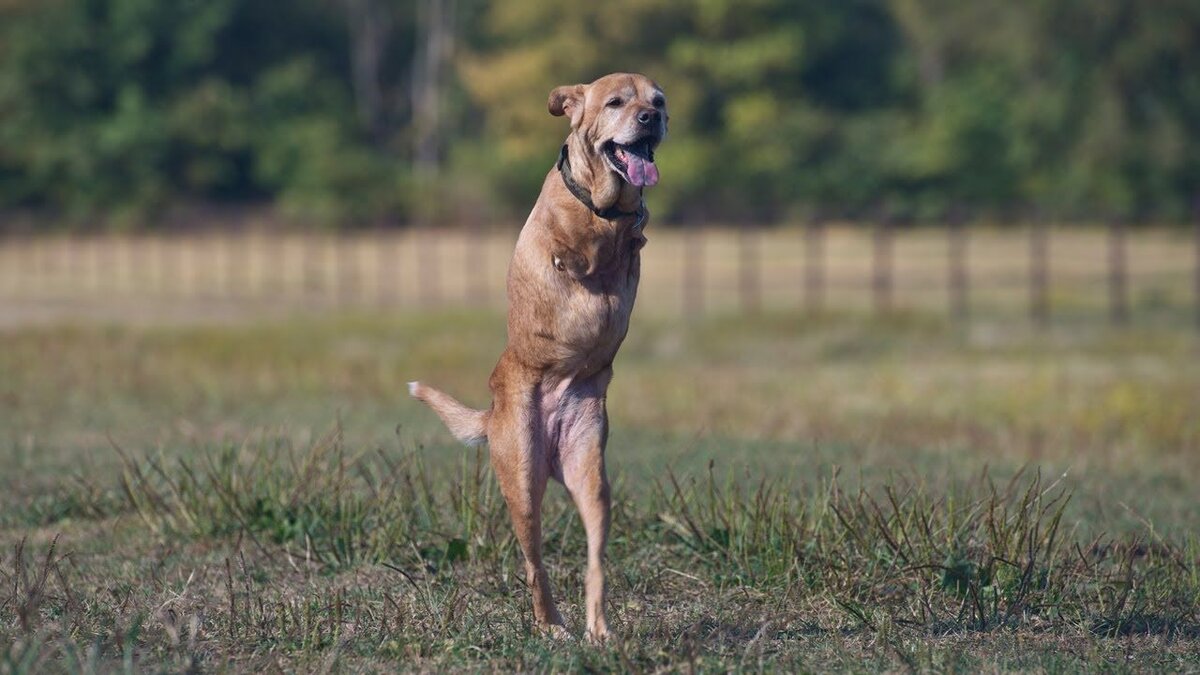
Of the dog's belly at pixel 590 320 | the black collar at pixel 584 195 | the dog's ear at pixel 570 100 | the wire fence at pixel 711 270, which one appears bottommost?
the wire fence at pixel 711 270

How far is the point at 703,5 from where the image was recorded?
2010 inches

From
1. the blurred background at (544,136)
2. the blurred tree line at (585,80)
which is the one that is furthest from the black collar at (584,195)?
the blurred tree line at (585,80)

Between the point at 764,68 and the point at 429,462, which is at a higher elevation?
the point at 764,68

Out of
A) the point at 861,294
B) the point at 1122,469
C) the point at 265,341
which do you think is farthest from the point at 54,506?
the point at 861,294

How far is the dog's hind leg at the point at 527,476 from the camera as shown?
6.78 m

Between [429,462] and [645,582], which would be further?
[429,462]

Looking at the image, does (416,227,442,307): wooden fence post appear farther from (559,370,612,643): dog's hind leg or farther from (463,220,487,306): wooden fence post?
(559,370,612,643): dog's hind leg

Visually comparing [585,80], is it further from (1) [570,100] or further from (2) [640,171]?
(2) [640,171]

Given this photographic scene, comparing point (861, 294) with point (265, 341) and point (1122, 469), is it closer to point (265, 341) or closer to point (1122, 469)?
point (265, 341)

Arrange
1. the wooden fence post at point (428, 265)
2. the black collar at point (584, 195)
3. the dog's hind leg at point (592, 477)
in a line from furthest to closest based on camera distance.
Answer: the wooden fence post at point (428, 265) < the black collar at point (584, 195) < the dog's hind leg at point (592, 477)

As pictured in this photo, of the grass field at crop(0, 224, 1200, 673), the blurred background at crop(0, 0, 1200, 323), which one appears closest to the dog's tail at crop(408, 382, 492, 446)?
the grass field at crop(0, 224, 1200, 673)

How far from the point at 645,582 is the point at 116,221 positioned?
46541mm

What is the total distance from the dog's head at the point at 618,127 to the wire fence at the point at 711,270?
24812 mm

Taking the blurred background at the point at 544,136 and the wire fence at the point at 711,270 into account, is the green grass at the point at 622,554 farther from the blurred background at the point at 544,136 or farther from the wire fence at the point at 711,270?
the blurred background at the point at 544,136
